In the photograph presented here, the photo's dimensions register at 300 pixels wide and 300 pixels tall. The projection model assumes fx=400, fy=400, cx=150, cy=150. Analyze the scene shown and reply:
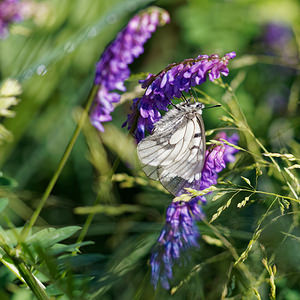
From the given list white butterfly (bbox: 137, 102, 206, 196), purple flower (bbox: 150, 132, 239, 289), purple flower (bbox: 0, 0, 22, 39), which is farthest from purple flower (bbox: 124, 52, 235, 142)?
purple flower (bbox: 0, 0, 22, 39)

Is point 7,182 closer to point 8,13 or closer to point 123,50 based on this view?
point 123,50

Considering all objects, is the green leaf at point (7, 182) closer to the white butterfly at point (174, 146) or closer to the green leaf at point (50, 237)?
the green leaf at point (50, 237)

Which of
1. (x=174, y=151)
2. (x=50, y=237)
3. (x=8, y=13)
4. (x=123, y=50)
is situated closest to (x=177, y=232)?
(x=174, y=151)

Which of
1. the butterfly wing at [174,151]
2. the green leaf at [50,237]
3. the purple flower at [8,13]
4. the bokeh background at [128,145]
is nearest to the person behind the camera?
the green leaf at [50,237]

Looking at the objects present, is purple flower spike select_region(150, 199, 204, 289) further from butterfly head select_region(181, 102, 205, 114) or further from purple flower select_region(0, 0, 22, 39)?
purple flower select_region(0, 0, 22, 39)

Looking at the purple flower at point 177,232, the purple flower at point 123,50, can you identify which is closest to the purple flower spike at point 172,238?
the purple flower at point 177,232

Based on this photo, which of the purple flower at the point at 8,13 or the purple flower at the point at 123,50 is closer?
the purple flower at the point at 123,50
